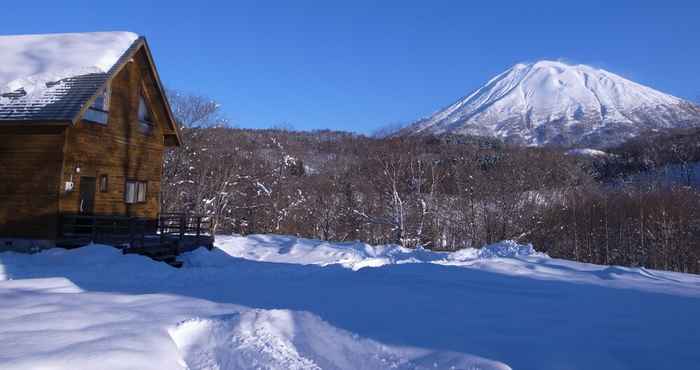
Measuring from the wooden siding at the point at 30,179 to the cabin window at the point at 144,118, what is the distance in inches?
150

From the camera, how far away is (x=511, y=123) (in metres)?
86.8

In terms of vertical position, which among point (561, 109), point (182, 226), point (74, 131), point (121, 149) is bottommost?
point (182, 226)

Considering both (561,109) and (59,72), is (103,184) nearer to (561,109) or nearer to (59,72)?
(59,72)

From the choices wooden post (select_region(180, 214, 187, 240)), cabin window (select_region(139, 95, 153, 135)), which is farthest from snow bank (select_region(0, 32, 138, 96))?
wooden post (select_region(180, 214, 187, 240))

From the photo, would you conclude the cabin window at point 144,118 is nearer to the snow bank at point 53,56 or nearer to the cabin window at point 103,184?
the snow bank at point 53,56

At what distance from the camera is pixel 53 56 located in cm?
1672

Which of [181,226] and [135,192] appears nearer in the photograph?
[181,226]

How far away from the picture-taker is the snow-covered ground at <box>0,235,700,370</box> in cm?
522

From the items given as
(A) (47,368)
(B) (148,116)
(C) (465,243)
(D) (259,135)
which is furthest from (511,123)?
(A) (47,368)

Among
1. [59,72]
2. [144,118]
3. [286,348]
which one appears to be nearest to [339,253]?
[144,118]

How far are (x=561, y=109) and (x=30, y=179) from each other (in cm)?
10266

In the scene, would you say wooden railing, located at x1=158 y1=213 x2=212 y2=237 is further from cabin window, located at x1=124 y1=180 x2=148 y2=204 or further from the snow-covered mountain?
the snow-covered mountain

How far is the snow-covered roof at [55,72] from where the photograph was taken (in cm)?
1409

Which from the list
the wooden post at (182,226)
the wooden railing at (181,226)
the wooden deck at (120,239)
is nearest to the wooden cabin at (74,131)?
the wooden deck at (120,239)
